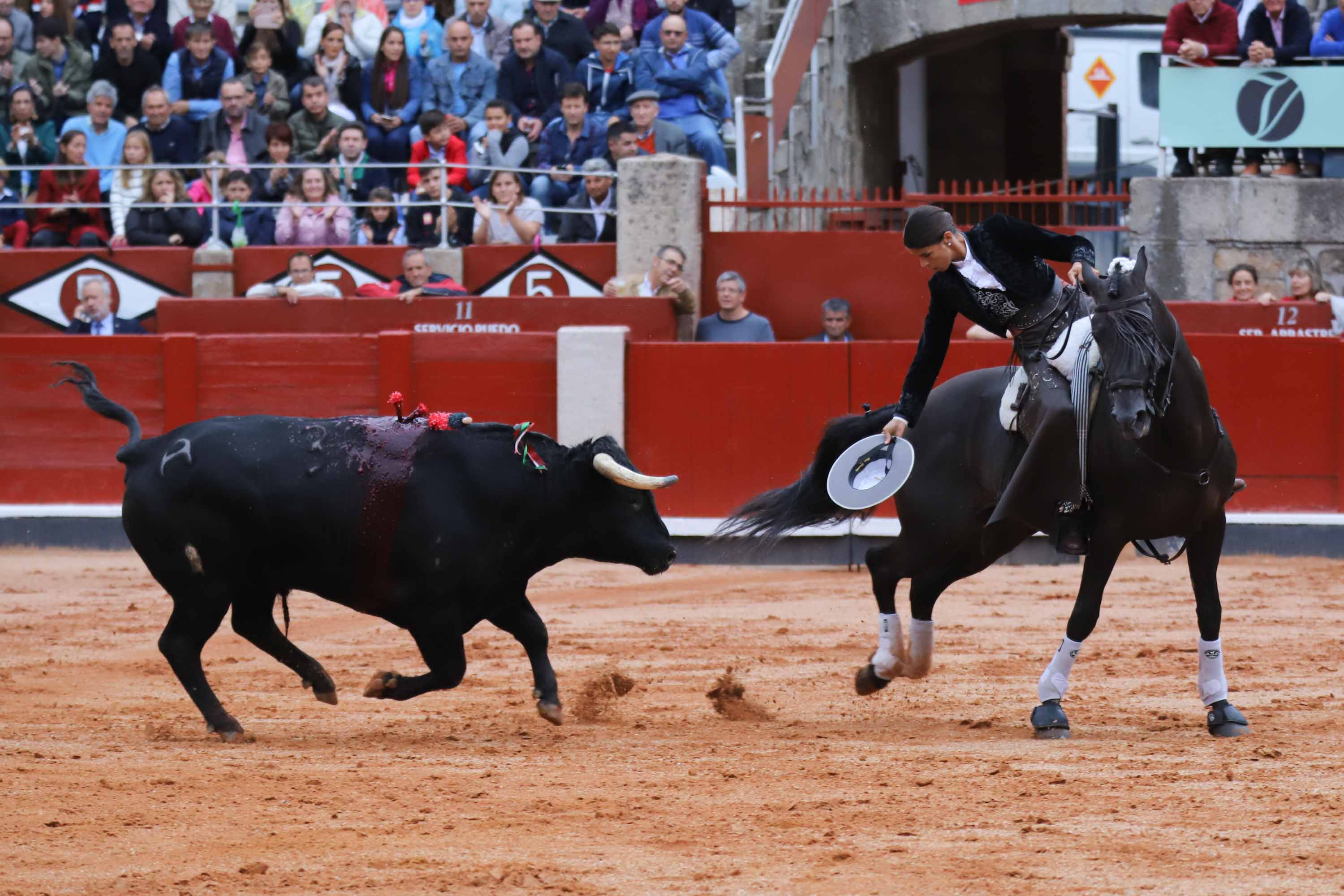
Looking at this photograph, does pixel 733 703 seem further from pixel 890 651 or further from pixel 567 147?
pixel 567 147

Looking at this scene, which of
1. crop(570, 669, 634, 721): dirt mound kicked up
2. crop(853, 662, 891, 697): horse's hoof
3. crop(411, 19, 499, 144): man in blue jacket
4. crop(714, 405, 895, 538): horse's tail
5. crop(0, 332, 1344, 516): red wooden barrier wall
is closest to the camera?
crop(570, 669, 634, 721): dirt mound kicked up

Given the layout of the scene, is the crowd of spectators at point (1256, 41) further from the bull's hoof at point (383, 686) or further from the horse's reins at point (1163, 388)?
the bull's hoof at point (383, 686)

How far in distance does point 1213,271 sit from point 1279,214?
0.56 meters

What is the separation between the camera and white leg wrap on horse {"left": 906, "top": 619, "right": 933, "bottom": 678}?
6789 mm

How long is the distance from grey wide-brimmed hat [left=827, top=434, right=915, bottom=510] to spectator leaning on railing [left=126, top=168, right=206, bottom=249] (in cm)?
746

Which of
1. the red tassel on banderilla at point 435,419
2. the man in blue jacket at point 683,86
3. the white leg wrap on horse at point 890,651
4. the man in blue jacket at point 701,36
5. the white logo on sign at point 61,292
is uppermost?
the man in blue jacket at point 701,36

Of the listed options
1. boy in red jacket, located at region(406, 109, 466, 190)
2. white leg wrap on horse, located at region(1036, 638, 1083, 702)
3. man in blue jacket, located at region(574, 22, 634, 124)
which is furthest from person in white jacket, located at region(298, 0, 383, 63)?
white leg wrap on horse, located at region(1036, 638, 1083, 702)

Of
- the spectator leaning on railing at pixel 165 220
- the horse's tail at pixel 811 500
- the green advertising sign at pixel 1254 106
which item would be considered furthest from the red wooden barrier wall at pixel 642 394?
the horse's tail at pixel 811 500

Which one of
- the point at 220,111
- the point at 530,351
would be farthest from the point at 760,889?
the point at 220,111

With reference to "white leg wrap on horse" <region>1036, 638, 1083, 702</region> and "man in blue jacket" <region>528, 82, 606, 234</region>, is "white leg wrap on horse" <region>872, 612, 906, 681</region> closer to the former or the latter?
"white leg wrap on horse" <region>1036, 638, 1083, 702</region>

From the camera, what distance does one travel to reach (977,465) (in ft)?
21.6

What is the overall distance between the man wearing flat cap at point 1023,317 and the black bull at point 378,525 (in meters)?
1.16

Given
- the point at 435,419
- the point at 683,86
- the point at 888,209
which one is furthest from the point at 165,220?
the point at 435,419

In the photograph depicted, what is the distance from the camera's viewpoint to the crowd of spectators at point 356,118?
12.6m
